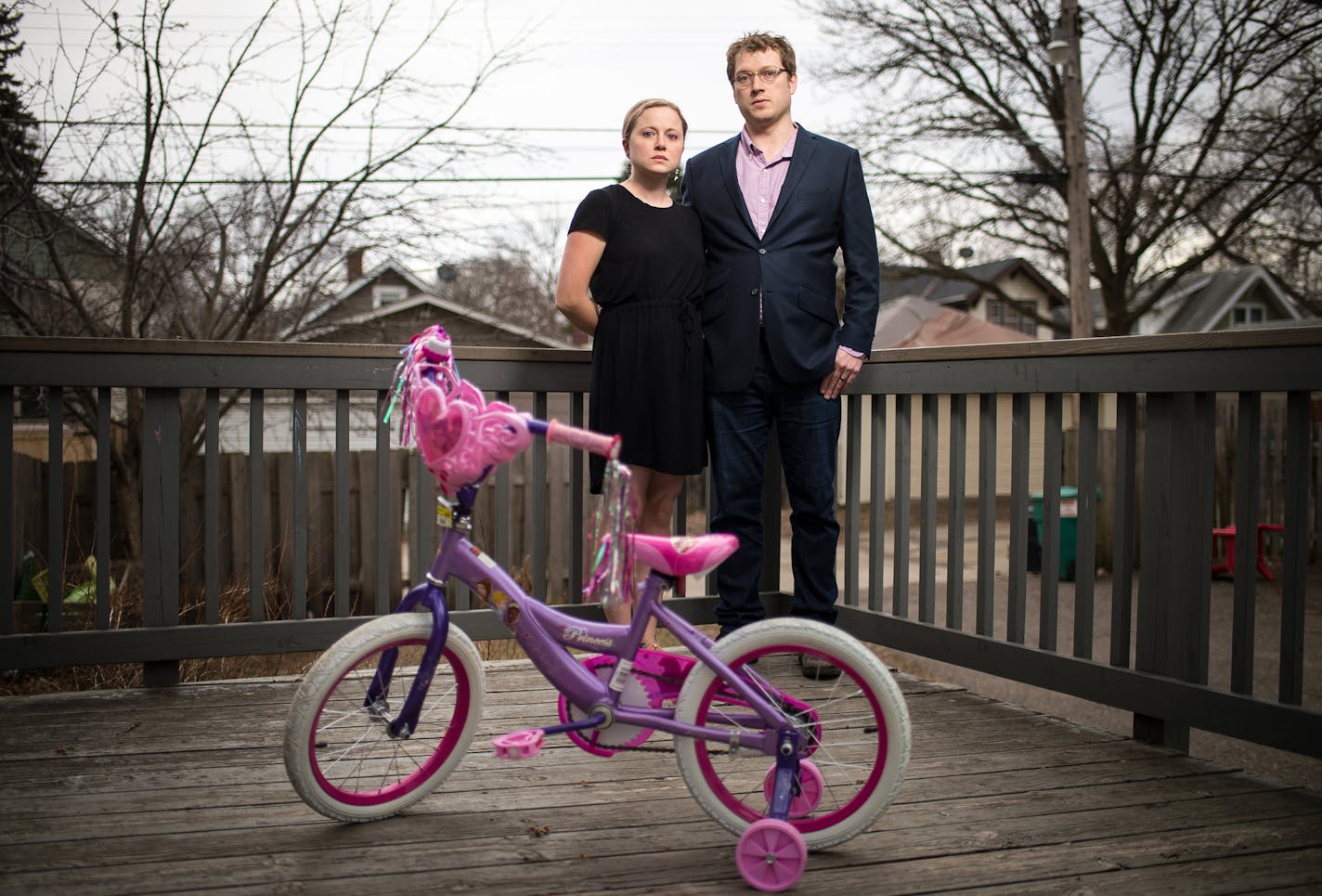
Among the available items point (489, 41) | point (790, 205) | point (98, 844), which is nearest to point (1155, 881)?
point (790, 205)

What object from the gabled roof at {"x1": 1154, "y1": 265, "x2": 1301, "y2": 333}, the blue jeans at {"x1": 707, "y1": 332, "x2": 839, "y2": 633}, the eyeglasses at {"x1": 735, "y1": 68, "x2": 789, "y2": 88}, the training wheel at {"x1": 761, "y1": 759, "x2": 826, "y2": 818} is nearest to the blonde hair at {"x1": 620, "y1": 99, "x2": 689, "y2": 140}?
the eyeglasses at {"x1": 735, "y1": 68, "x2": 789, "y2": 88}

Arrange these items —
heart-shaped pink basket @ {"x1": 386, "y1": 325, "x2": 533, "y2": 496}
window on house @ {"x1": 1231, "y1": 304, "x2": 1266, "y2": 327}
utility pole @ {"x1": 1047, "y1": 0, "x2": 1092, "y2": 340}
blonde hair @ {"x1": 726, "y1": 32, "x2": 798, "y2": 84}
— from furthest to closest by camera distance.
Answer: window on house @ {"x1": 1231, "y1": 304, "x2": 1266, "y2": 327}, utility pole @ {"x1": 1047, "y1": 0, "x2": 1092, "y2": 340}, blonde hair @ {"x1": 726, "y1": 32, "x2": 798, "y2": 84}, heart-shaped pink basket @ {"x1": 386, "y1": 325, "x2": 533, "y2": 496}

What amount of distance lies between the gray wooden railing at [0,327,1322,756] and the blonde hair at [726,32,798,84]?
93 cm

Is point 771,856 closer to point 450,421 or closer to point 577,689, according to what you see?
point 577,689

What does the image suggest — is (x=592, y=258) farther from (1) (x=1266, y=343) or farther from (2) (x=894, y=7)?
(2) (x=894, y=7)

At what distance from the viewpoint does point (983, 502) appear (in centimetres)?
299

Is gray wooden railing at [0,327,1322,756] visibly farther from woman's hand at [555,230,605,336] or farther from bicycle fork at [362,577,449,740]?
bicycle fork at [362,577,449,740]

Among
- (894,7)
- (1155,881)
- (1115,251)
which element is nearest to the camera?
(1155,881)

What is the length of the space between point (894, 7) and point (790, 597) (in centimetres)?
1396

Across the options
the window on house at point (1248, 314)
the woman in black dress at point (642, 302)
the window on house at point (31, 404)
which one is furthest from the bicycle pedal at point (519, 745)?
the window on house at point (1248, 314)

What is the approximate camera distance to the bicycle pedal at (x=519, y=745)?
190cm

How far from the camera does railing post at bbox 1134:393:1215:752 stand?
2443mm

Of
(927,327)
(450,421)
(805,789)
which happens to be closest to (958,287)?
(927,327)

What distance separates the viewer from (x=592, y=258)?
99.3 inches
